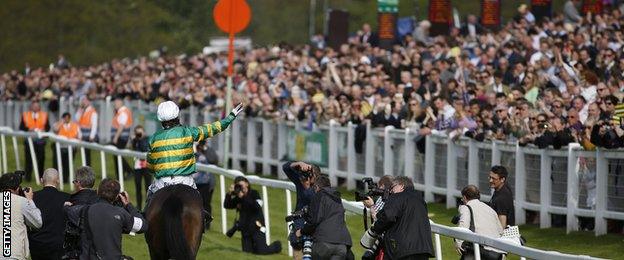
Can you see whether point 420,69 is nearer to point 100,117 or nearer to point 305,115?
point 305,115

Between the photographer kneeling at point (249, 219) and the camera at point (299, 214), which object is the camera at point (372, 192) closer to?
the camera at point (299, 214)

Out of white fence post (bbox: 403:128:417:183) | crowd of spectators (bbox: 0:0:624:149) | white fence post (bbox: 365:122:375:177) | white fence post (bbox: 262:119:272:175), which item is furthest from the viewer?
white fence post (bbox: 262:119:272:175)

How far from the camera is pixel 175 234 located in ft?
→ 42.9

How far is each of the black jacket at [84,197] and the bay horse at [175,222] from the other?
0.47 metres

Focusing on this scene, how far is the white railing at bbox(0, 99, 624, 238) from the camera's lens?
1777cm

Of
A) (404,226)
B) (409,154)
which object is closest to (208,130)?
(404,226)

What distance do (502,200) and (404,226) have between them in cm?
179

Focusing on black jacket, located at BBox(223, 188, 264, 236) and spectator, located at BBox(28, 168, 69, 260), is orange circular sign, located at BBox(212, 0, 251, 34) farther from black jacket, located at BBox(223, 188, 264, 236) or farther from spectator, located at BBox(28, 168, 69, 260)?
spectator, located at BBox(28, 168, 69, 260)

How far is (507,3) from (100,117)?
50.5 feet

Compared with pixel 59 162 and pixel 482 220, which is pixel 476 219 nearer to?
pixel 482 220

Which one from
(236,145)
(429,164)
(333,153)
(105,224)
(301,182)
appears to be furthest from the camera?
(236,145)

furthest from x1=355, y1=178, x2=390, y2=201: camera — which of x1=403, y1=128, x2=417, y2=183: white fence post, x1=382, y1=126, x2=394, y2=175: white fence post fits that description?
x1=382, y1=126, x2=394, y2=175: white fence post

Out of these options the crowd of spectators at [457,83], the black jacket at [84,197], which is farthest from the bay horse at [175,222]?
the crowd of spectators at [457,83]

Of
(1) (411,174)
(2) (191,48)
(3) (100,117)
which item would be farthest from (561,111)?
(2) (191,48)
